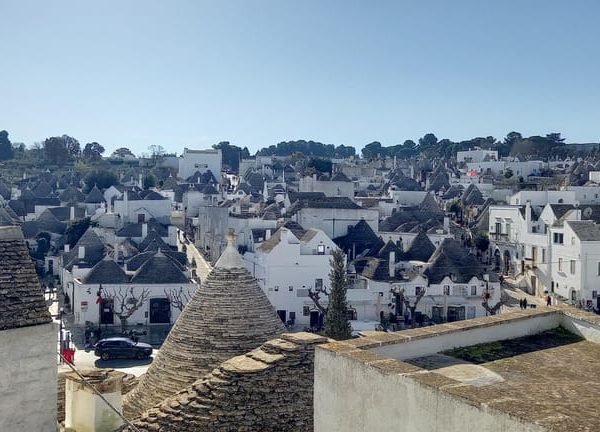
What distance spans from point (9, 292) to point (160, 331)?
1275 inches

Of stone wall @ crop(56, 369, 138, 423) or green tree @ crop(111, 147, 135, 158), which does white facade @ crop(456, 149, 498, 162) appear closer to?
green tree @ crop(111, 147, 135, 158)

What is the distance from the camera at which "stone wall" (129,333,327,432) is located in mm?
12102

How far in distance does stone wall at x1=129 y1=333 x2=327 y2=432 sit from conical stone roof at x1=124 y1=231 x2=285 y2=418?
6.53 ft

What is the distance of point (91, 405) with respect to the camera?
1225 cm

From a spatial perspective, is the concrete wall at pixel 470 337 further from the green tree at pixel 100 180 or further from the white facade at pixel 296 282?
the green tree at pixel 100 180

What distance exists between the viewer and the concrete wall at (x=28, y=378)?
10672 millimetres

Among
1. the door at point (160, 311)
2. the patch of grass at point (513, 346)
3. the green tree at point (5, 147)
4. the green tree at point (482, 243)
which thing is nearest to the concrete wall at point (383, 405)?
the patch of grass at point (513, 346)

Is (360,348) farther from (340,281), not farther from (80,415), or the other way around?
(340,281)

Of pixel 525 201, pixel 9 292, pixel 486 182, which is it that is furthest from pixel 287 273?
pixel 486 182

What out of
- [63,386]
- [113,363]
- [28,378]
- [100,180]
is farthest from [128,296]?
[100,180]

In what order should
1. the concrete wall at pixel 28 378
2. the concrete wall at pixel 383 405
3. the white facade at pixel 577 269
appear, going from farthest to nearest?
1. the white facade at pixel 577 269
2. the concrete wall at pixel 28 378
3. the concrete wall at pixel 383 405

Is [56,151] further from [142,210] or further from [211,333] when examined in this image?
[211,333]

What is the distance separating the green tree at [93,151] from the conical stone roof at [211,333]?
433ft

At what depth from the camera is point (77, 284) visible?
4431 cm
